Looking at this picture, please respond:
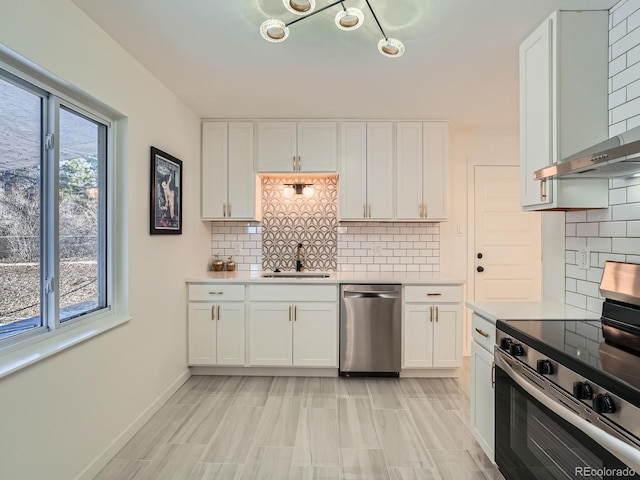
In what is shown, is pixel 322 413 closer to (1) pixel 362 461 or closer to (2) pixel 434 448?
(1) pixel 362 461

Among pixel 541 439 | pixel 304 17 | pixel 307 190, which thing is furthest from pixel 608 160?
pixel 307 190

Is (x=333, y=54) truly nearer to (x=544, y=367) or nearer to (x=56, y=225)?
(x=56, y=225)

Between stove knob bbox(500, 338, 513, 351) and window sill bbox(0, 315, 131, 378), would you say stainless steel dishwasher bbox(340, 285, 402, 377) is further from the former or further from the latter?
window sill bbox(0, 315, 131, 378)

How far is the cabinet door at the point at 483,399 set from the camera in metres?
1.89

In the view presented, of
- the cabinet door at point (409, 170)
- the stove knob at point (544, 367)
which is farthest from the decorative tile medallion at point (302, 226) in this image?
the stove knob at point (544, 367)

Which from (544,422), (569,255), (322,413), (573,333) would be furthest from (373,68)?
(322,413)

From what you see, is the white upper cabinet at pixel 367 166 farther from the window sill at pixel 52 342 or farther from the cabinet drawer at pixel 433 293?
the window sill at pixel 52 342

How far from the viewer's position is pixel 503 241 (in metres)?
3.82

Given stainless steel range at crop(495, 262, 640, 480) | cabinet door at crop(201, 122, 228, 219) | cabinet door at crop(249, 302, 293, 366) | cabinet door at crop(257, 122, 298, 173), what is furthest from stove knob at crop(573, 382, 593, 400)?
cabinet door at crop(201, 122, 228, 219)

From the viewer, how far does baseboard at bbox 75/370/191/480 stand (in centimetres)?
190

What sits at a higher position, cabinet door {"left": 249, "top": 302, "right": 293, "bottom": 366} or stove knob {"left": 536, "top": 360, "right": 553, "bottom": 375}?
stove knob {"left": 536, "top": 360, "right": 553, "bottom": 375}

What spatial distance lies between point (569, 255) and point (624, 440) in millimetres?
1422

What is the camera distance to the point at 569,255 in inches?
85.0

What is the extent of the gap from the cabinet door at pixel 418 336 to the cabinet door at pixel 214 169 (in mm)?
2097
